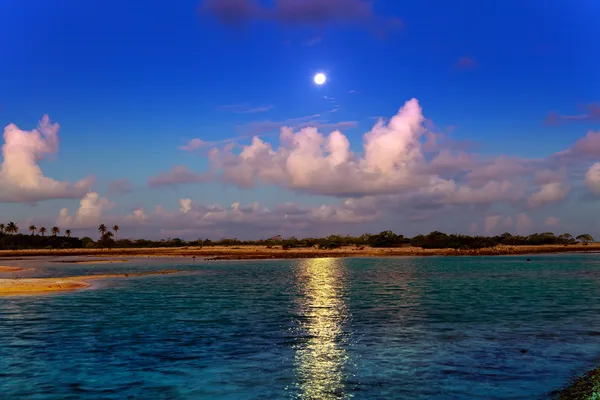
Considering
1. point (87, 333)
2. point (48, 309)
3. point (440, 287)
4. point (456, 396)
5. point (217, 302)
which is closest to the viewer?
point (456, 396)

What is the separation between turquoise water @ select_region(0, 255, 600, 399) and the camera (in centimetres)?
2186

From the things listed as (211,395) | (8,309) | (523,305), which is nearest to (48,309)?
(8,309)

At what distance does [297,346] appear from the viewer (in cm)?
3036

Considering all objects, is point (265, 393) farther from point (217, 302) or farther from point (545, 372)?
point (217, 302)

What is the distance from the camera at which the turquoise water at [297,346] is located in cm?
2186

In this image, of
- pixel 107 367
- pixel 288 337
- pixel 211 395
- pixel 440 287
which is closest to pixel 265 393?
pixel 211 395

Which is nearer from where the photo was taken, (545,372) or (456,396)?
(456,396)

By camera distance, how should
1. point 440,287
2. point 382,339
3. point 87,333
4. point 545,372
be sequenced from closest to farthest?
point 545,372, point 382,339, point 87,333, point 440,287

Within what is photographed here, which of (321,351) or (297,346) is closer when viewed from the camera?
(321,351)

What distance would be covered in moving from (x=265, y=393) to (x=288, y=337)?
40.9ft

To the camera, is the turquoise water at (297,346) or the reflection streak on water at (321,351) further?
the turquoise water at (297,346)

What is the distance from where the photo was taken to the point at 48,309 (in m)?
47.2

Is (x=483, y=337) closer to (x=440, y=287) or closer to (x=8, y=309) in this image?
(x=440, y=287)

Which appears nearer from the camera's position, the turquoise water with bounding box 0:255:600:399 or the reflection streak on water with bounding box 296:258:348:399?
the reflection streak on water with bounding box 296:258:348:399
